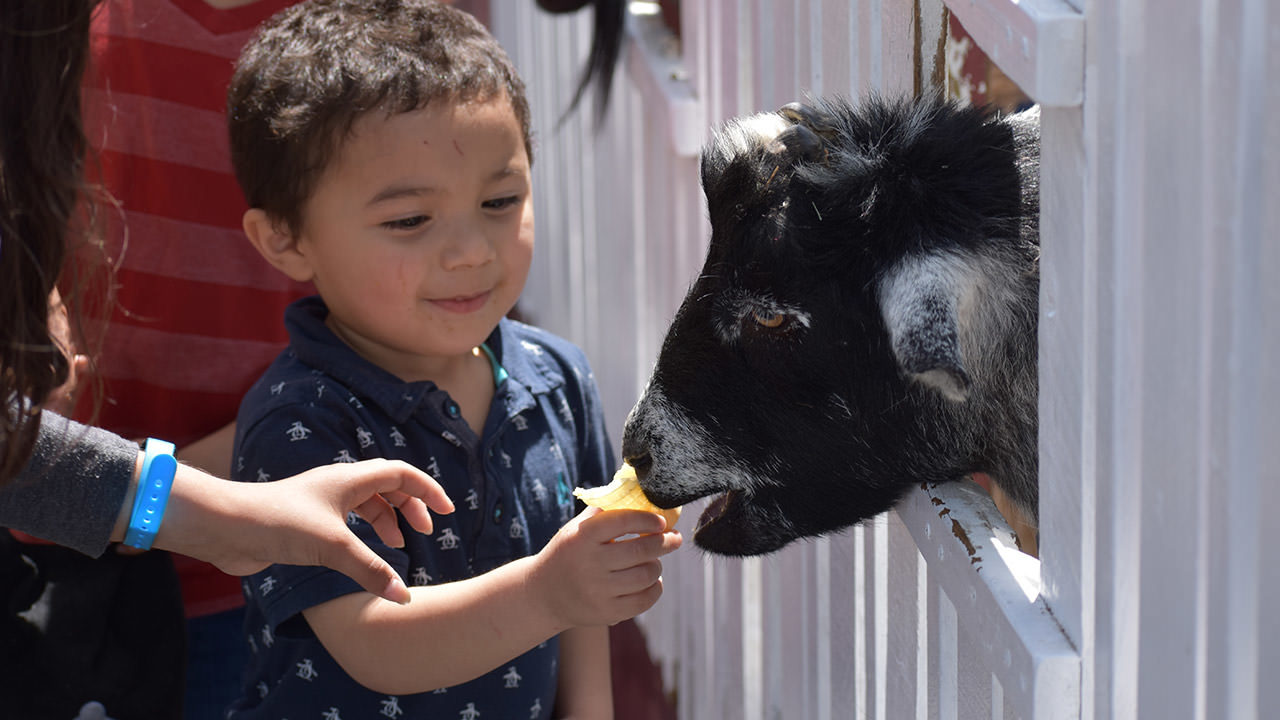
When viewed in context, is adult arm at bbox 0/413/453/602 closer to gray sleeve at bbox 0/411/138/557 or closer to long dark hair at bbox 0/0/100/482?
gray sleeve at bbox 0/411/138/557

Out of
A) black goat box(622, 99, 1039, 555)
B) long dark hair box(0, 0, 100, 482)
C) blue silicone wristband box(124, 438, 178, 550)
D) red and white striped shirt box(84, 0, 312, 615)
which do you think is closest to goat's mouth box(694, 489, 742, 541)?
black goat box(622, 99, 1039, 555)

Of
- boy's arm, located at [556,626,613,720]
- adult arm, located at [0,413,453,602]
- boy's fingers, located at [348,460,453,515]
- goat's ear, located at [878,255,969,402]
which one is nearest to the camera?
goat's ear, located at [878,255,969,402]

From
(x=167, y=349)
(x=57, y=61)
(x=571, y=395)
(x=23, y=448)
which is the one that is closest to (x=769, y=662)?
(x=571, y=395)

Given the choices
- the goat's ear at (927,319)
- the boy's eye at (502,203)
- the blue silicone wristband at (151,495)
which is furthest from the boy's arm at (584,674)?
the goat's ear at (927,319)

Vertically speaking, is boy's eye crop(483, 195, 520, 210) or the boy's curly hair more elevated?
the boy's curly hair

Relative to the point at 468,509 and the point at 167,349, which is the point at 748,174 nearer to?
the point at 468,509

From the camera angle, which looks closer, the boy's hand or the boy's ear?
the boy's hand

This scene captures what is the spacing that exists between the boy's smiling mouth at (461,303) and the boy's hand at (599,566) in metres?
0.46

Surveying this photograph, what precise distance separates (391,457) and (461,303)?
29cm

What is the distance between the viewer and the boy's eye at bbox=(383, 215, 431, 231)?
6.65 ft

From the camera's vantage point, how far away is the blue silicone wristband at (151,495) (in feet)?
5.32

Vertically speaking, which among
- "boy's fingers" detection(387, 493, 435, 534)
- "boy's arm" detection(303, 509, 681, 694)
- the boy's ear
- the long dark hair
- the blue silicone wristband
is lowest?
"boy's arm" detection(303, 509, 681, 694)

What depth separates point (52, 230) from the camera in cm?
153

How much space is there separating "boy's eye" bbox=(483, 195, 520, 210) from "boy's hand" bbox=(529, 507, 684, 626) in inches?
24.3
